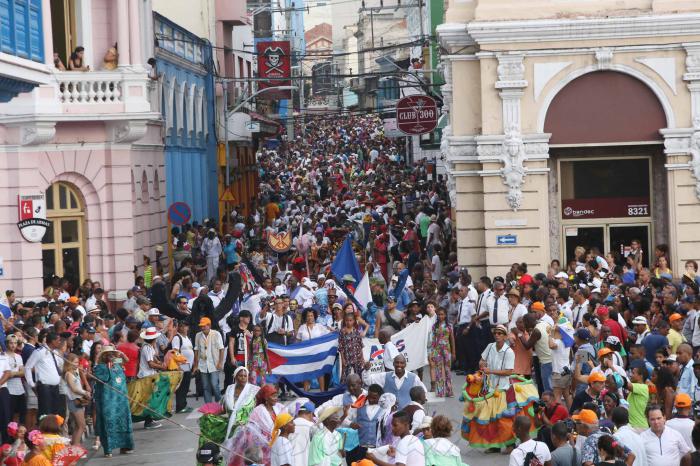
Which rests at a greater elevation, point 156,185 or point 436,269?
point 156,185

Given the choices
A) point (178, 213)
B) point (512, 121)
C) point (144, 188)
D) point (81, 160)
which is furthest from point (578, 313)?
point (144, 188)

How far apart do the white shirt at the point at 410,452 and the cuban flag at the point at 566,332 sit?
663 cm

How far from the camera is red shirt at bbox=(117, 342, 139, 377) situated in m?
21.2

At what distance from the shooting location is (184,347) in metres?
22.3

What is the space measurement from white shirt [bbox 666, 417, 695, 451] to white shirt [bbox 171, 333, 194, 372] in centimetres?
887

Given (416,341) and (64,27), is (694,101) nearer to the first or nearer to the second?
(416,341)

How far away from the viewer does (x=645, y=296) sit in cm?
2255

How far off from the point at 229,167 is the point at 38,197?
82.8 ft

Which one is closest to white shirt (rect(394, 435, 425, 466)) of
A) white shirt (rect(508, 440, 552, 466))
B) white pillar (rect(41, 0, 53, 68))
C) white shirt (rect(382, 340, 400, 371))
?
white shirt (rect(508, 440, 552, 466))

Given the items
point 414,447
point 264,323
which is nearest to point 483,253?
point 264,323

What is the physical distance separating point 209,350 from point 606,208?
37.3 feet

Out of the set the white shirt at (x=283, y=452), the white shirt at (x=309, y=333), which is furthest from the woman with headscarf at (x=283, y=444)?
the white shirt at (x=309, y=333)

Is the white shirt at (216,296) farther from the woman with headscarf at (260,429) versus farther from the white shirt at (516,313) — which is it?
the woman with headscarf at (260,429)

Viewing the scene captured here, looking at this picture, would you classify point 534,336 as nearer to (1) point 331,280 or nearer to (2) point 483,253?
(1) point 331,280
